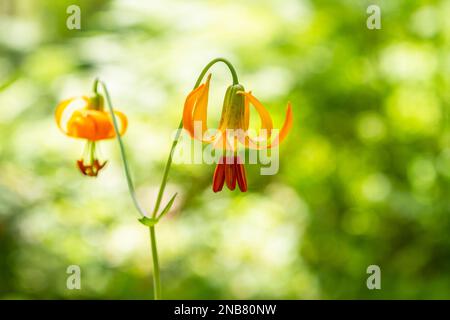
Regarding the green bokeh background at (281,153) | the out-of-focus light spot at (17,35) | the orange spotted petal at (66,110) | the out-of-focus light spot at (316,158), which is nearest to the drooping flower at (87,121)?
the orange spotted petal at (66,110)

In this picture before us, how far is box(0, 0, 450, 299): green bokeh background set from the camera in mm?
2201

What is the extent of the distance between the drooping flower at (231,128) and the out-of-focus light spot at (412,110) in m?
1.51

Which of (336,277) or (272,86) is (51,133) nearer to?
(272,86)

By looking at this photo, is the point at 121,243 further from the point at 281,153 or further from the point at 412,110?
the point at 412,110

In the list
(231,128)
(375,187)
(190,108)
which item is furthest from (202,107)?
(375,187)

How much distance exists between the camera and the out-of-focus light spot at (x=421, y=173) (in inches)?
90.3

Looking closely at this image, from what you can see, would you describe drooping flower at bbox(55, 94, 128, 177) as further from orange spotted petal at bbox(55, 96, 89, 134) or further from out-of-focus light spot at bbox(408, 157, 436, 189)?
out-of-focus light spot at bbox(408, 157, 436, 189)

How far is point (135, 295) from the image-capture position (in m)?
2.17

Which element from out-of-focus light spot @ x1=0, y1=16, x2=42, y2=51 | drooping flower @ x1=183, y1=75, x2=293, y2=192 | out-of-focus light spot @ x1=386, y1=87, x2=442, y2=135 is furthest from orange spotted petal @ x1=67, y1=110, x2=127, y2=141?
out-of-focus light spot @ x1=0, y1=16, x2=42, y2=51

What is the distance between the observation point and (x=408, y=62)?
237cm

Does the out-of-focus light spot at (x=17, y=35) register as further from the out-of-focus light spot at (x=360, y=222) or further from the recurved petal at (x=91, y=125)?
the recurved petal at (x=91, y=125)

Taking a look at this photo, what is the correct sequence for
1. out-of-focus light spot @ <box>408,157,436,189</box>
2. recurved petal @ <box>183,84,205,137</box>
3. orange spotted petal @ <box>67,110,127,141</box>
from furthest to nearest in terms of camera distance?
out-of-focus light spot @ <box>408,157,436,189</box> → orange spotted petal @ <box>67,110,127,141</box> → recurved petal @ <box>183,84,205,137</box>

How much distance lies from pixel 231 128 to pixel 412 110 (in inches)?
61.8

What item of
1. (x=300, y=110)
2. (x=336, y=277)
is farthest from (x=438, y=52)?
(x=336, y=277)
